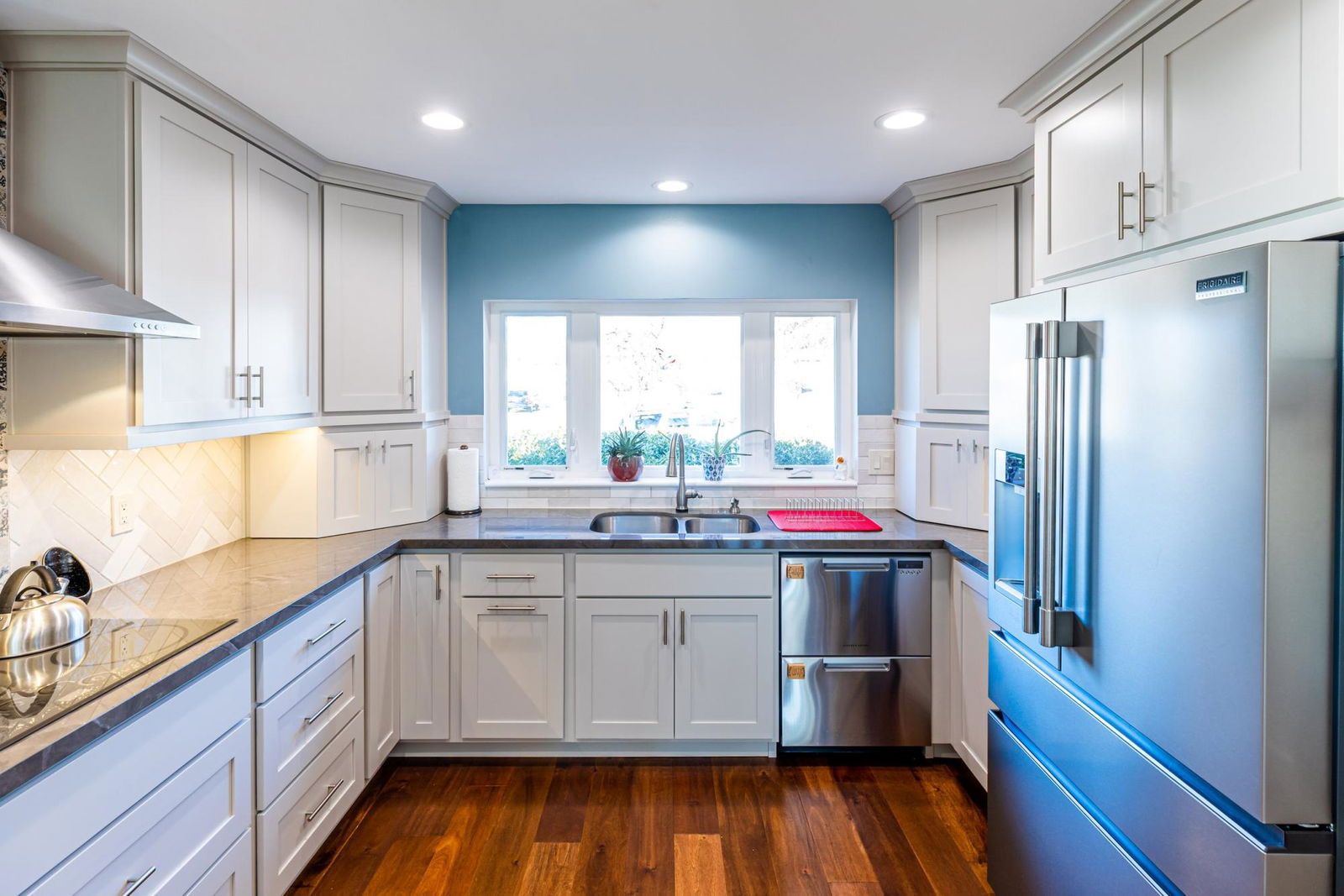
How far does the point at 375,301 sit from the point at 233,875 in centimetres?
199

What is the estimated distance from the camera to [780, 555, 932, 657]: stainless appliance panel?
279 cm

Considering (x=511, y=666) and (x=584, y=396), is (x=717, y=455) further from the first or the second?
(x=511, y=666)

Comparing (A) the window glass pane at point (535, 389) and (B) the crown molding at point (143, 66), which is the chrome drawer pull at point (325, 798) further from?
(B) the crown molding at point (143, 66)

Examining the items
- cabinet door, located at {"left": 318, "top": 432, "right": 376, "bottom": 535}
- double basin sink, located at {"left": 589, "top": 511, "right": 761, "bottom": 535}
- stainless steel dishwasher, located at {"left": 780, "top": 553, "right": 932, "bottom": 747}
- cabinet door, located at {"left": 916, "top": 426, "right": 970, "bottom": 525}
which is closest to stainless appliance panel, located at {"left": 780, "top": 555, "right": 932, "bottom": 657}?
stainless steel dishwasher, located at {"left": 780, "top": 553, "right": 932, "bottom": 747}

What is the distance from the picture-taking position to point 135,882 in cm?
139

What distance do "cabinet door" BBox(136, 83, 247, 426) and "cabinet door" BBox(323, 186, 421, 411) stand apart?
0.49m

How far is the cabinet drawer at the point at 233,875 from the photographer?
161 cm

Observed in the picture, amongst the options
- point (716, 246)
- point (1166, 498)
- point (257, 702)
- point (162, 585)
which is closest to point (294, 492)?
point (162, 585)

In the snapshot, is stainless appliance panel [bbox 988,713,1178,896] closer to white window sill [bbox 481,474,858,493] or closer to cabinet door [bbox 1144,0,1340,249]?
cabinet door [bbox 1144,0,1340,249]

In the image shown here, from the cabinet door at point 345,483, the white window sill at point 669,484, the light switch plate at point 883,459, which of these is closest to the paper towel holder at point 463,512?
the white window sill at point 669,484

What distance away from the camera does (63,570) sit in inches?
75.9

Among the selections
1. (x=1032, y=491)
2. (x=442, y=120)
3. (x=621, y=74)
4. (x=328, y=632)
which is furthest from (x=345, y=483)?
(x=1032, y=491)

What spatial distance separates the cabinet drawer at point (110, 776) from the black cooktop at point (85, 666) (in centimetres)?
8

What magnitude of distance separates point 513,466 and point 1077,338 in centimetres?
264
